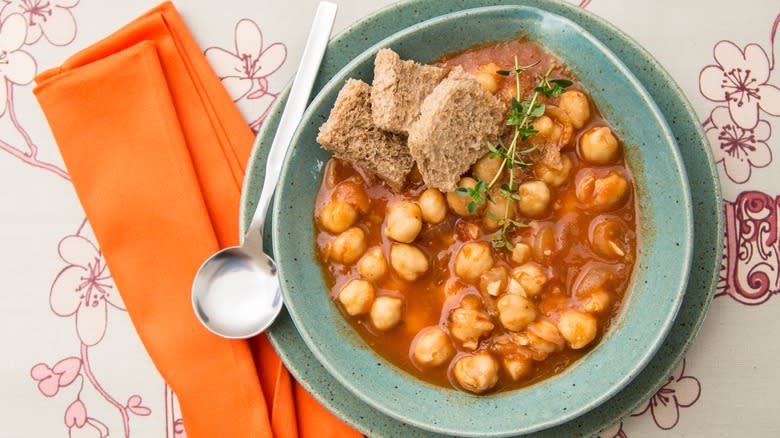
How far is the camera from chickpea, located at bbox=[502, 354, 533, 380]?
230 centimetres

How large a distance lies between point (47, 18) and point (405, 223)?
1689mm

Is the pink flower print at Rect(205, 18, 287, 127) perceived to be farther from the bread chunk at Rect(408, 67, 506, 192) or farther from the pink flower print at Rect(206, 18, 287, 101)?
the bread chunk at Rect(408, 67, 506, 192)

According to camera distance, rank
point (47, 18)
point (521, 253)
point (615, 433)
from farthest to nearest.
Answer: point (47, 18)
point (615, 433)
point (521, 253)

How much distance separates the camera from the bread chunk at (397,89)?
2.22 meters

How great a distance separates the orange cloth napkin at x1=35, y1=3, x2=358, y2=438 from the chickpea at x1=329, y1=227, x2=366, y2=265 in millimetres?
424

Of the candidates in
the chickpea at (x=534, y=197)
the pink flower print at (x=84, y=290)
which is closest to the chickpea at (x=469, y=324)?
the chickpea at (x=534, y=197)

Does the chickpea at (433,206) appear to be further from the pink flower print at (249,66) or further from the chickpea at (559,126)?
the pink flower print at (249,66)

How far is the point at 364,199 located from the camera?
2.42m

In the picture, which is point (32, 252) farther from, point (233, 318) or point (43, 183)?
point (233, 318)

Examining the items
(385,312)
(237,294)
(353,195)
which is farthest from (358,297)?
(237,294)

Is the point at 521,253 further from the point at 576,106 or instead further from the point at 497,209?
the point at 576,106

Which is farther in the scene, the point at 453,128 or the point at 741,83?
the point at 741,83

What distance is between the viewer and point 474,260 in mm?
2305

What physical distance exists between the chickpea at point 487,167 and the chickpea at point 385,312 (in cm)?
53
